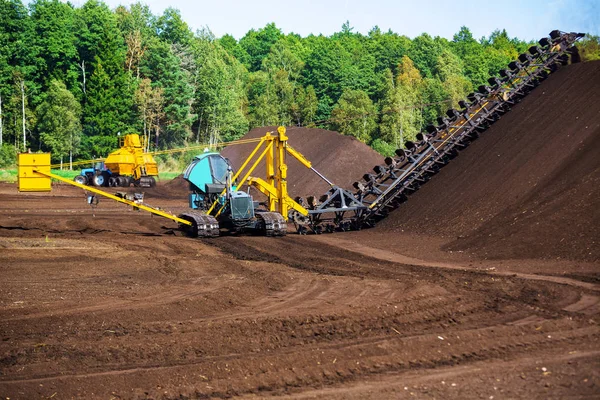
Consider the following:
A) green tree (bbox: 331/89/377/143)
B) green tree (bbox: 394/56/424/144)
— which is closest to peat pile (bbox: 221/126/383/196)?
green tree (bbox: 394/56/424/144)

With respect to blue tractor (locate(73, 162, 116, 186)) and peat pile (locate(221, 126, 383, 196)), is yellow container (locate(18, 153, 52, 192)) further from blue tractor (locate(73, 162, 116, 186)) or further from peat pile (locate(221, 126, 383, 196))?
blue tractor (locate(73, 162, 116, 186))

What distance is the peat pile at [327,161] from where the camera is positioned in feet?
115

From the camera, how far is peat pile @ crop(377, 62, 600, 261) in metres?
19.1

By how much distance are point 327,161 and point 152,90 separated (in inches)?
1484

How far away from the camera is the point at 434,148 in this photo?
27.9 metres

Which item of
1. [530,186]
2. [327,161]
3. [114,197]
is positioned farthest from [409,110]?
[114,197]

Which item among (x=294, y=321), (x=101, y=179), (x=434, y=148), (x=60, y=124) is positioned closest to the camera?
(x=294, y=321)

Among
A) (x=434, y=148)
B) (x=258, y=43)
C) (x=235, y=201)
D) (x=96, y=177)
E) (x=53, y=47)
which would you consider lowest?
(x=235, y=201)

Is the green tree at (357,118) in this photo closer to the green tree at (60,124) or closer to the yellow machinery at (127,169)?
the yellow machinery at (127,169)

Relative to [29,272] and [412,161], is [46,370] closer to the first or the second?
[29,272]

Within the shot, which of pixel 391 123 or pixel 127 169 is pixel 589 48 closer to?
pixel 127 169

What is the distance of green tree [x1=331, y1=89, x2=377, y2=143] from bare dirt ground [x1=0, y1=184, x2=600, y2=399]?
38173 mm

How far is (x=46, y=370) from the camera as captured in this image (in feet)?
31.2

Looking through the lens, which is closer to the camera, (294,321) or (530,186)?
(294,321)
